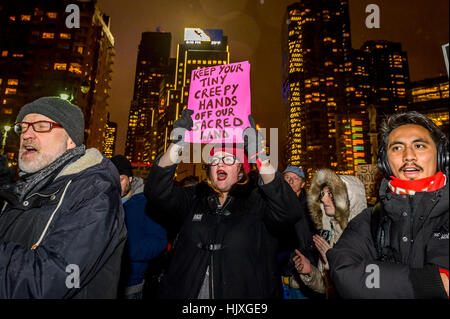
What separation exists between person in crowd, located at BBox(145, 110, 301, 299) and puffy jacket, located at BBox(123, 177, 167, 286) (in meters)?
0.57

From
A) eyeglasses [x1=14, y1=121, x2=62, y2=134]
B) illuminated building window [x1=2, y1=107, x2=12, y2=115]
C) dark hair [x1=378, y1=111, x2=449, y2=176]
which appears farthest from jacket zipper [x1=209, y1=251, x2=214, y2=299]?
illuminated building window [x1=2, y1=107, x2=12, y2=115]

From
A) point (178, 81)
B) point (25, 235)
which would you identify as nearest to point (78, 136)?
point (25, 235)

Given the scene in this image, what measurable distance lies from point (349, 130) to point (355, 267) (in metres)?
157

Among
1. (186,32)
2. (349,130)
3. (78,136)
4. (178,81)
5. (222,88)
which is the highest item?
(186,32)

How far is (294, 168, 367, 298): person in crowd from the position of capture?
375cm

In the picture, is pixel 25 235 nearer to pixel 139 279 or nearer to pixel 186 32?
pixel 139 279

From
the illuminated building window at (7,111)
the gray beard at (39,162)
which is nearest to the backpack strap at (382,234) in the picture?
the gray beard at (39,162)

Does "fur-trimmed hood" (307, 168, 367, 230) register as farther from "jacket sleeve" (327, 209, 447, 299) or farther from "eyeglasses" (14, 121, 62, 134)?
"eyeglasses" (14, 121, 62, 134)

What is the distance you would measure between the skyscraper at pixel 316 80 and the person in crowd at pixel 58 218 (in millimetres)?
172149

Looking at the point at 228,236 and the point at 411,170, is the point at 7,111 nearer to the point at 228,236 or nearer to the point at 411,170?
the point at 228,236

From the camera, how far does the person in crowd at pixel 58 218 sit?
5.36 ft

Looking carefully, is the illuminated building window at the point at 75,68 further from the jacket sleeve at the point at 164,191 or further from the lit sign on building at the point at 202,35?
the jacket sleeve at the point at 164,191

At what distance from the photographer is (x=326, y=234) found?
411 cm

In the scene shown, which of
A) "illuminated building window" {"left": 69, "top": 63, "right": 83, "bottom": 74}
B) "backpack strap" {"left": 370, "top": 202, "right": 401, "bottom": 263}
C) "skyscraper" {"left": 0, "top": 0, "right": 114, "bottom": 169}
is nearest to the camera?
"backpack strap" {"left": 370, "top": 202, "right": 401, "bottom": 263}
